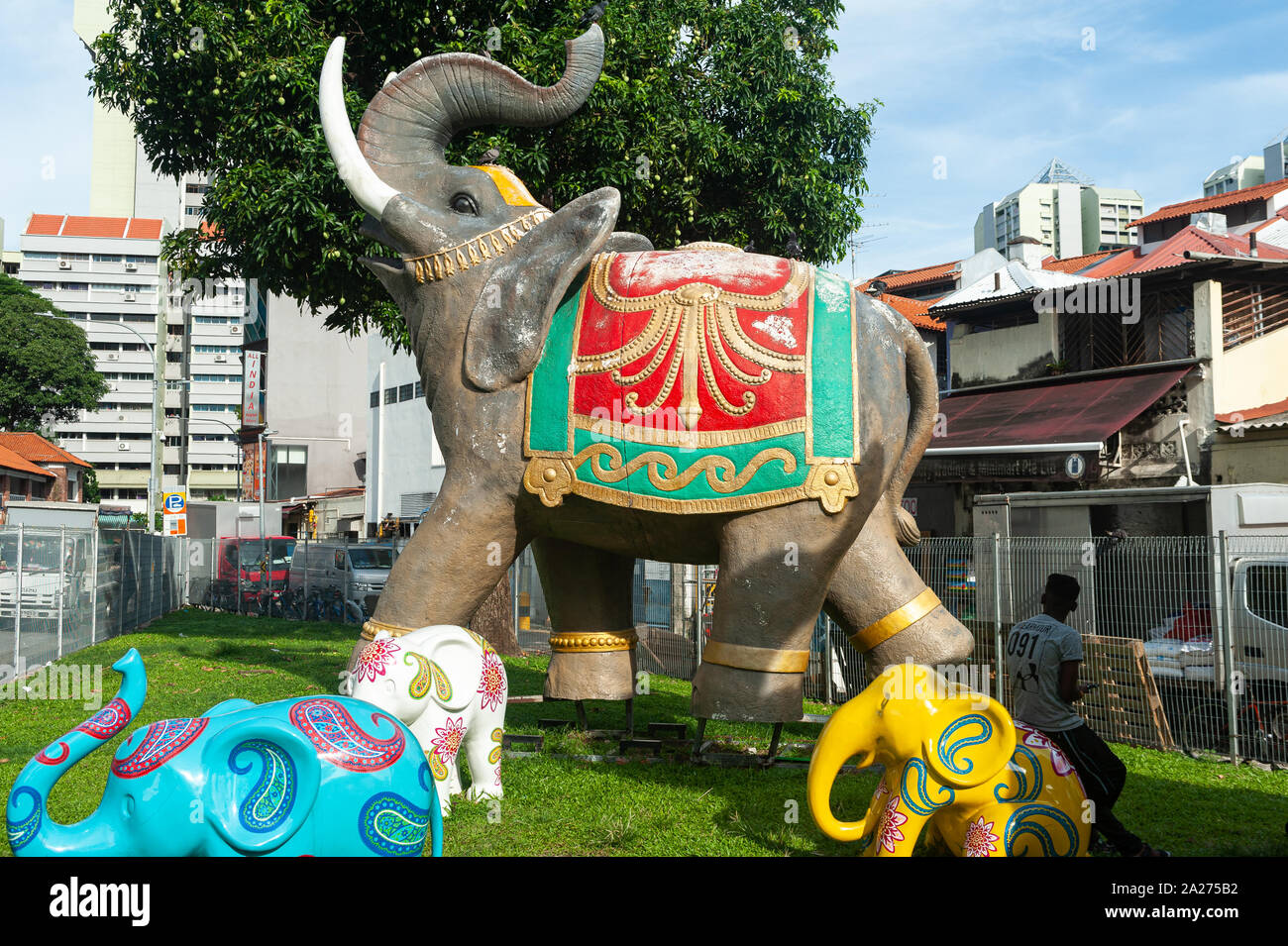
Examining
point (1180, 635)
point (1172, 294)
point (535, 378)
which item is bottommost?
point (1180, 635)

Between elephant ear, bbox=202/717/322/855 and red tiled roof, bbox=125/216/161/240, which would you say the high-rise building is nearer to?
elephant ear, bbox=202/717/322/855

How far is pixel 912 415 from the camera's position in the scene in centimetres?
571

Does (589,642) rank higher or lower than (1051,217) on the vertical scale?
lower

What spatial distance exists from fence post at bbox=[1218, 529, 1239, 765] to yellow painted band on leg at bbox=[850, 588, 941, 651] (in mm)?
3833

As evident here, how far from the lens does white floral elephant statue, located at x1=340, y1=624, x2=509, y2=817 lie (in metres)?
4.75

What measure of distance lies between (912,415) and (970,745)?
2.20 m

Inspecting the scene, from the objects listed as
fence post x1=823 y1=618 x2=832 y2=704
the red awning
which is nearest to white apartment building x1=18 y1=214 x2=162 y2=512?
the red awning

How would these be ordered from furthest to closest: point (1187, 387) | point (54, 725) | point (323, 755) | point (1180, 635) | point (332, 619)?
1. point (332, 619)
2. point (1187, 387)
3. point (1180, 635)
4. point (54, 725)
5. point (323, 755)

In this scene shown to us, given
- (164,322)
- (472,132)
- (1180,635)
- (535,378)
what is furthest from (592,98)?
(164,322)

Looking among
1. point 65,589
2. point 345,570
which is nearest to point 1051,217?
point 345,570

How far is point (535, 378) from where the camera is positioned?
5371 millimetres

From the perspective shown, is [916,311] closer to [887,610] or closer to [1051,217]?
[1051,217]
